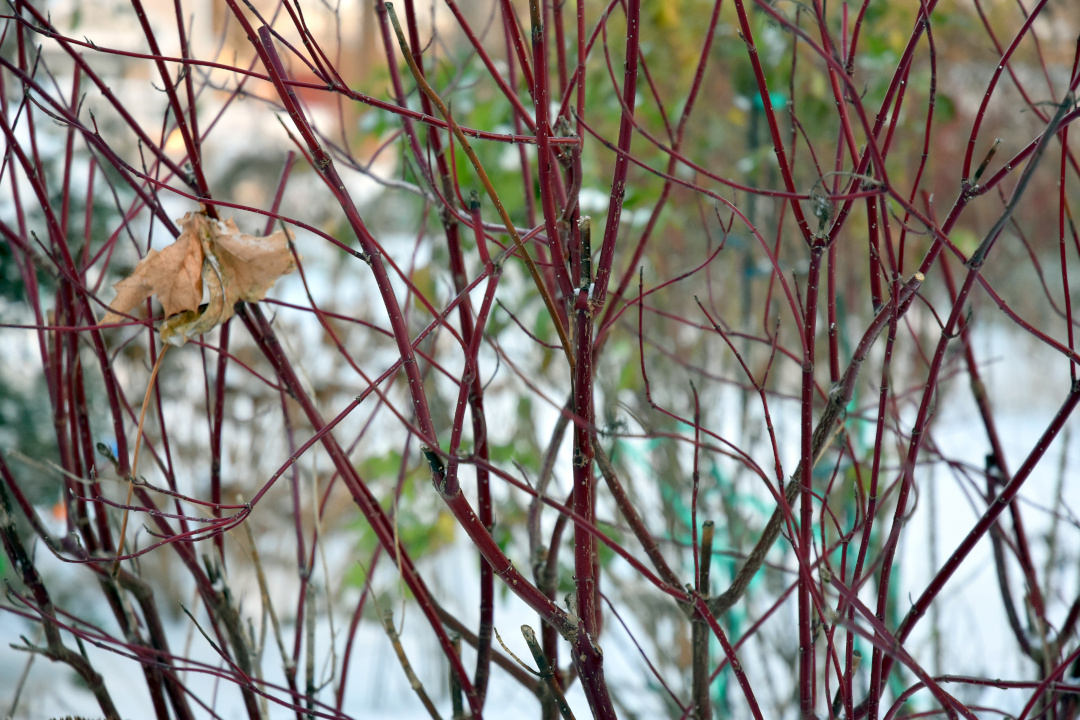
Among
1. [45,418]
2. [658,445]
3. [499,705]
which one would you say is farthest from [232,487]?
[658,445]

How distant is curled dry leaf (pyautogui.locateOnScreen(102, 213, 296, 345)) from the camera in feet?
1.83

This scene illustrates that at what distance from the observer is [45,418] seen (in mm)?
1970

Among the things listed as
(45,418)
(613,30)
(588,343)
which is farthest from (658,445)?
(45,418)

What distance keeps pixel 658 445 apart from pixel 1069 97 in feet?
3.91

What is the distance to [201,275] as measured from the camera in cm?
57

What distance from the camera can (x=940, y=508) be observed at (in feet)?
10.4

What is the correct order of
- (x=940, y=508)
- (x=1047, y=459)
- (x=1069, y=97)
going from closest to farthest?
1. (x=1069, y=97)
2. (x=1047, y=459)
3. (x=940, y=508)

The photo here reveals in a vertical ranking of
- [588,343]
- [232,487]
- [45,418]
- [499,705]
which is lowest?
[588,343]

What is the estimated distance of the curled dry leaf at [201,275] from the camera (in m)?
0.56

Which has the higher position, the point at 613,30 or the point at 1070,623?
the point at 613,30

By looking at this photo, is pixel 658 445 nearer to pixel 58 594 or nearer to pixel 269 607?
pixel 269 607

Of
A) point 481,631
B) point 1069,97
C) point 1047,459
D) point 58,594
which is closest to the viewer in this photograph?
point 1069,97

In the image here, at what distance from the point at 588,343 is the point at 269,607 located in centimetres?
41

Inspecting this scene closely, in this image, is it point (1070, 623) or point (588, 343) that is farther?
point (1070, 623)
